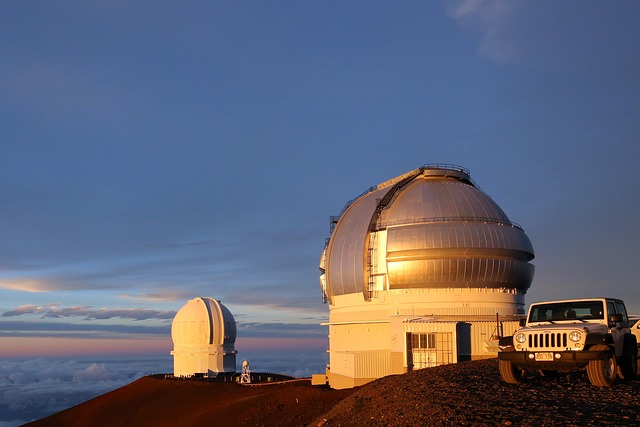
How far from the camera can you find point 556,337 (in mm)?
14055

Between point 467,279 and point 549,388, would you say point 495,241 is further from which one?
point 549,388

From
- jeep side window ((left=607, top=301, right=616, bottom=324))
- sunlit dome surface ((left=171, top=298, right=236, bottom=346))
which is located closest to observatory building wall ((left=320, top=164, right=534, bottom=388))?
jeep side window ((left=607, top=301, right=616, bottom=324))

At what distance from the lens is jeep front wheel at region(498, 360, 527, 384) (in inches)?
606

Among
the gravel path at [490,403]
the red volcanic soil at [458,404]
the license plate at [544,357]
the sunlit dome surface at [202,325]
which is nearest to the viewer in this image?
the gravel path at [490,403]

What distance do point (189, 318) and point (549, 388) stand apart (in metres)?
43.6

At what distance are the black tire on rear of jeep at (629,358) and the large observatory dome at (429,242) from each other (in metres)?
16.5

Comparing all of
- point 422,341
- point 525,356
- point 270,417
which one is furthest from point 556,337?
point 422,341

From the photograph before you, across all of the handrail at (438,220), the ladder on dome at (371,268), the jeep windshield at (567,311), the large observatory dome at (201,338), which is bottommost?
the large observatory dome at (201,338)

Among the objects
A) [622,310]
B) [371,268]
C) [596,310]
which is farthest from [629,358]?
[371,268]

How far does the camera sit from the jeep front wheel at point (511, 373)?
15.4 m

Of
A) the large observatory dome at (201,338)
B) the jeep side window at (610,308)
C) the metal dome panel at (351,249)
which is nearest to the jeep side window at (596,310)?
the jeep side window at (610,308)

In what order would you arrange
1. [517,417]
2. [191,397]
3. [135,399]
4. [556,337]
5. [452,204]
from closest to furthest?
[517,417]
[556,337]
[452,204]
[191,397]
[135,399]

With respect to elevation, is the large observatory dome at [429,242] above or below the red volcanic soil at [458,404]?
above

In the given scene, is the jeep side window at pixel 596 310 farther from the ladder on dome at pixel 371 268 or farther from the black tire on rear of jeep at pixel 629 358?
the ladder on dome at pixel 371 268
